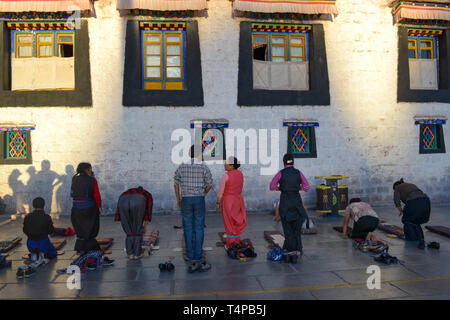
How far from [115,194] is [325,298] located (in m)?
8.21

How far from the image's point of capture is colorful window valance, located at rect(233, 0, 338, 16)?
10836mm

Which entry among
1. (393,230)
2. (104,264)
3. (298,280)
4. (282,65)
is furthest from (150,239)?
(282,65)

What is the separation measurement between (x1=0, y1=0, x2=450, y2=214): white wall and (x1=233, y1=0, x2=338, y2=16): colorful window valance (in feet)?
2.24

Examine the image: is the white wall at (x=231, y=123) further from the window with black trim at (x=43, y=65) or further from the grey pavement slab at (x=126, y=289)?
the grey pavement slab at (x=126, y=289)

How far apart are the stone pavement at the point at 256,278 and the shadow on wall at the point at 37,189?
12.0 ft

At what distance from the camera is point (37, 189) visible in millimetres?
10758

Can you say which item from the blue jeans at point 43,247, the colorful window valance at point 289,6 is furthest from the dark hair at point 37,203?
the colorful window valance at point 289,6

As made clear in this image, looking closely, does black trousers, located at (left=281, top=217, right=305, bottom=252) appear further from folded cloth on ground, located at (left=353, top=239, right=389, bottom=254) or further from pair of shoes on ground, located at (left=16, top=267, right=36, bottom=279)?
pair of shoes on ground, located at (left=16, top=267, right=36, bottom=279)

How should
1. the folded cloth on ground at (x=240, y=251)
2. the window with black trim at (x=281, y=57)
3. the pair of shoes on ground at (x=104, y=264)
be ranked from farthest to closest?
1. the window with black trim at (x=281, y=57)
2. the folded cloth on ground at (x=240, y=251)
3. the pair of shoes on ground at (x=104, y=264)

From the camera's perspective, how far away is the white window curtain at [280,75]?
11.9 metres

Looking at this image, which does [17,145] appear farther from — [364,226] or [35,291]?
[364,226]

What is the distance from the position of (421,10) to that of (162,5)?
29.7 feet

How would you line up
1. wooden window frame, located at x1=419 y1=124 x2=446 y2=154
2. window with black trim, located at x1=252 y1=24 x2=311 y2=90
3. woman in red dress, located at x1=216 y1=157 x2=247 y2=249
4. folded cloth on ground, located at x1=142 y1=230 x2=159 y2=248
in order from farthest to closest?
wooden window frame, located at x1=419 y1=124 x2=446 y2=154
window with black trim, located at x1=252 y1=24 x2=311 y2=90
folded cloth on ground, located at x1=142 y1=230 x2=159 y2=248
woman in red dress, located at x1=216 y1=157 x2=247 y2=249

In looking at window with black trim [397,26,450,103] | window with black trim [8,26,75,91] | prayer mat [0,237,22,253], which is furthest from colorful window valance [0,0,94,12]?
window with black trim [397,26,450,103]
